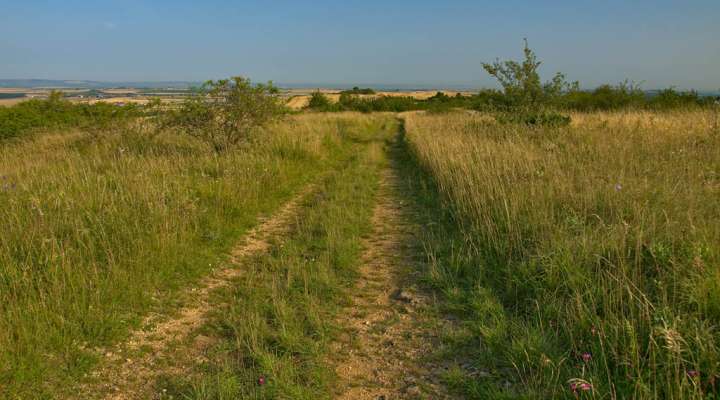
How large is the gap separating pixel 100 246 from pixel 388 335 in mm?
3071

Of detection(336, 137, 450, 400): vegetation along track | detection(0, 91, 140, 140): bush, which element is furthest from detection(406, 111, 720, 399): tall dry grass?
detection(0, 91, 140, 140): bush

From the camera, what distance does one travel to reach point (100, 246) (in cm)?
444

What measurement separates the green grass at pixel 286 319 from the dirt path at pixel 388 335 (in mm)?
135

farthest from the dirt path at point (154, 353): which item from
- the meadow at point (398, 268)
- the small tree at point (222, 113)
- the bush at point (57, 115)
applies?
the bush at point (57, 115)

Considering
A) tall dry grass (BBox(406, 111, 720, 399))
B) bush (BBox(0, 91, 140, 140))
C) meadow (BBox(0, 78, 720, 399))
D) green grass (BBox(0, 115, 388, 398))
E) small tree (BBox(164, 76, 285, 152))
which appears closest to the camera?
tall dry grass (BBox(406, 111, 720, 399))

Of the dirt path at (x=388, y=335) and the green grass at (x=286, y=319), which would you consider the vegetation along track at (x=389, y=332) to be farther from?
the green grass at (x=286, y=319)

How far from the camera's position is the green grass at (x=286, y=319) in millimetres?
2582

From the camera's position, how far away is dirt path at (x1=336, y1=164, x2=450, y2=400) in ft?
8.59

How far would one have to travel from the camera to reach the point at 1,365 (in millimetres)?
2613

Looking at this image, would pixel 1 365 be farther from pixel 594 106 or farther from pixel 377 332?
pixel 594 106

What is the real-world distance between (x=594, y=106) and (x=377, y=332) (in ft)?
87.2

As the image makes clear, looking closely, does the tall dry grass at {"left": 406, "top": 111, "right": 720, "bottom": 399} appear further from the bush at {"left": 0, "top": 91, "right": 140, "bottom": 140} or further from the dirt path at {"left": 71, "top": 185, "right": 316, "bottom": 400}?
the bush at {"left": 0, "top": 91, "right": 140, "bottom": 140}

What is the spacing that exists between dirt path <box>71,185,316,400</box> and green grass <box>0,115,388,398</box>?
13 cm

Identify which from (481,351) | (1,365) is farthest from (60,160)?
(481,351)
